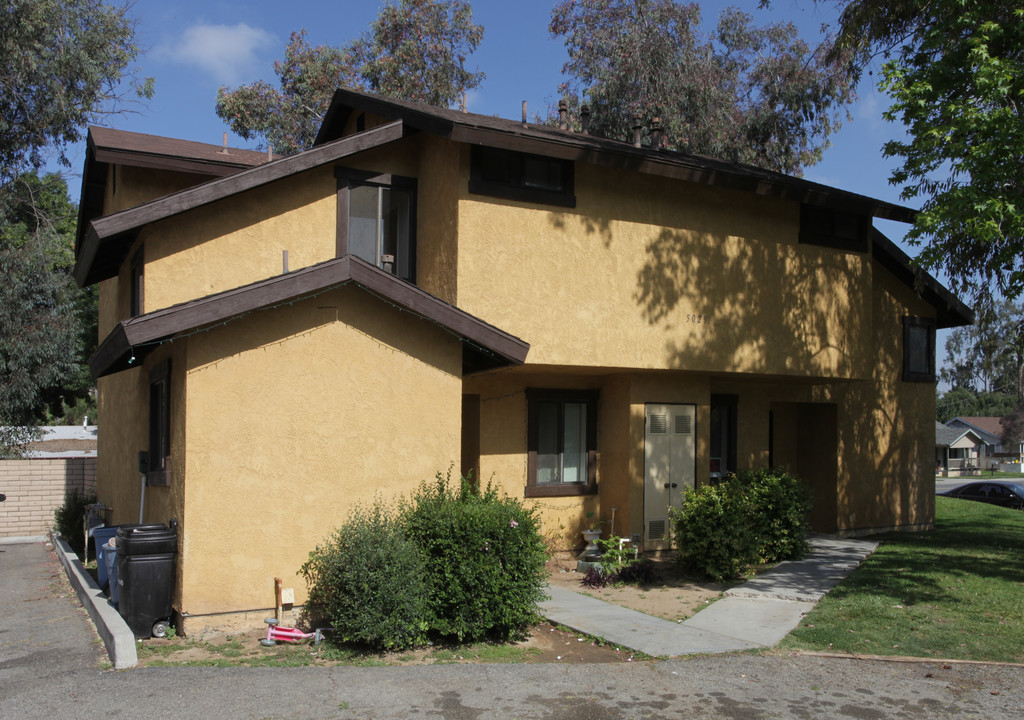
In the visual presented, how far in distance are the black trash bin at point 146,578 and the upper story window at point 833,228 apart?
11.6 m

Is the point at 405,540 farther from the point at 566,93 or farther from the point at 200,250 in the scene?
the point at 566,93

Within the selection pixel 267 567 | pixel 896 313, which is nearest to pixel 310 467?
pixel 267 567

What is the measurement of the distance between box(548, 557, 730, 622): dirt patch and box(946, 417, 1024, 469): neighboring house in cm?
7638

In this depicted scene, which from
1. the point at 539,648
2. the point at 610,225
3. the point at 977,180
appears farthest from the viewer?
the point at 610,225

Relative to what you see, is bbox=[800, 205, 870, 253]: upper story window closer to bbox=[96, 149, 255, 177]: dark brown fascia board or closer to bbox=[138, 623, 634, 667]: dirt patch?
bbox=[138, 623, 634, 667]: dirt patch

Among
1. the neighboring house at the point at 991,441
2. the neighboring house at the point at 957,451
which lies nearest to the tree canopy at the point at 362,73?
the neighboring house at the point at 957,451

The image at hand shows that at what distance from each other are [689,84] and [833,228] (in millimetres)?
12277

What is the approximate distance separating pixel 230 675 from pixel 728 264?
10152 millimetres

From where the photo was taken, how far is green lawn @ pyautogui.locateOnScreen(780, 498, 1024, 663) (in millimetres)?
8781

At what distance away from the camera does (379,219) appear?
12969 mm

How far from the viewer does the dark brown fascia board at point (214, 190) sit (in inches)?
410

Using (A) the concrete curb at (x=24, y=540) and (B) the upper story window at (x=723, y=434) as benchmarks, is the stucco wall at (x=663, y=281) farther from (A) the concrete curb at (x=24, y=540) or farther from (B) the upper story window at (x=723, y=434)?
(A) the concrete curb at (x=24, y=540)

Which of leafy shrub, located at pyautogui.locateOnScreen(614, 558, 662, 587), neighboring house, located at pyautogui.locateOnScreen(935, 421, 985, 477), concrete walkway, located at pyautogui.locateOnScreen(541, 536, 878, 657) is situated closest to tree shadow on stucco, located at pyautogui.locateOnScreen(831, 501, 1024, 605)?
concrete walkway, located at pyautogui.locateOnScreen(541, 536, 878, 657)

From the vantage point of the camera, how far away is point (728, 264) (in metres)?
14.3
